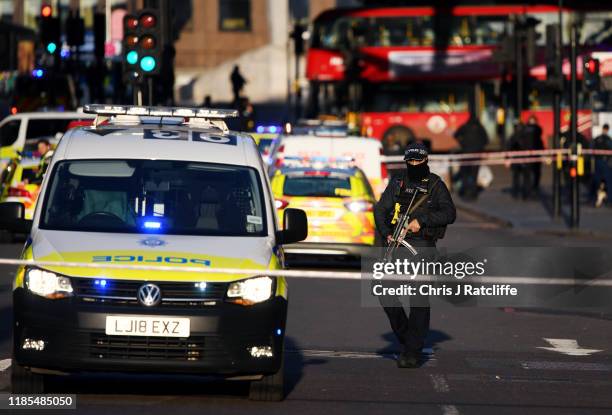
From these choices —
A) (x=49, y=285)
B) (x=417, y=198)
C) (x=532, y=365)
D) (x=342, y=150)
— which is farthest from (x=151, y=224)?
(x=342, y=150)

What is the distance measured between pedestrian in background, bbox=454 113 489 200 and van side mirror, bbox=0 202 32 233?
28.8 metres

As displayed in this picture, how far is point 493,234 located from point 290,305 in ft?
41.3

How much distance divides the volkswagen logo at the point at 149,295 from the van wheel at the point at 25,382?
39.0 inches

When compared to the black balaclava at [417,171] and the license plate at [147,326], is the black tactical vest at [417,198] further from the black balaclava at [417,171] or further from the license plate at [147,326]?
the license plate at [147,326]

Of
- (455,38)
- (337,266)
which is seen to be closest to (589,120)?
(455,38)

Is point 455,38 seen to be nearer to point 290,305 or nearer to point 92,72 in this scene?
→ point 92,72

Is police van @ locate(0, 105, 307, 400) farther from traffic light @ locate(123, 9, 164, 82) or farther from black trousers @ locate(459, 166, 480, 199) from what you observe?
black trousers @ locate(459, 166, 480, 199)

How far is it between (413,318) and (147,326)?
3188mm

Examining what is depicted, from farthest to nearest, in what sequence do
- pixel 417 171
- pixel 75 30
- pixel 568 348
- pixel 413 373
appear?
pixel 75 30 < pixel 568 348 < pixel 417 171 < pixel 413 373

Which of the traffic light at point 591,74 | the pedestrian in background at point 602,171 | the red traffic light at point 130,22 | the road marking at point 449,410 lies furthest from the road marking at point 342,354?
the pedestrian in background at point 602,171

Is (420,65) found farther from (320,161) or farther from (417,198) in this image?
(417,198)

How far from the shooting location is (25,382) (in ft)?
35.3

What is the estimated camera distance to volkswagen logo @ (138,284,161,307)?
33.6ft

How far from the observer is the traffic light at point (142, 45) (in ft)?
83.6
